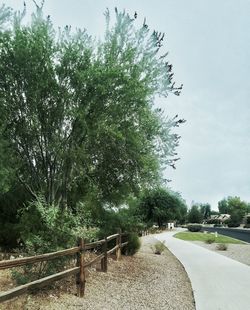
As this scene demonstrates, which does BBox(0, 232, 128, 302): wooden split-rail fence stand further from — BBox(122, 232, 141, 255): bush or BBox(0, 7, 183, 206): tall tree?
BBox(122, 232, 141, 255): bush

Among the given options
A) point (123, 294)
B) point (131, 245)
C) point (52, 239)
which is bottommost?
point (123, 294)

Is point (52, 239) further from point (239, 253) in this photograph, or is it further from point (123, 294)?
point (239, 253)

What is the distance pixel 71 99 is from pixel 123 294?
8.57 meters

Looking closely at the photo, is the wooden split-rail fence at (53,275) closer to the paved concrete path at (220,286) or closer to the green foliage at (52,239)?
the green foliage at (52,239)

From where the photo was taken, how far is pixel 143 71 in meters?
18.7

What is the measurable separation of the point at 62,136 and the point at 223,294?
29.8ft

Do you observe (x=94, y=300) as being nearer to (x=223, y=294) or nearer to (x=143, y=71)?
(x=223, y=294)

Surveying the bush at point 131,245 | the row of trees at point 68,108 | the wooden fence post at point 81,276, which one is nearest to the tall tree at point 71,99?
the row of trees at point 68,108

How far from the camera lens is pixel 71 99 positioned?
1762cm

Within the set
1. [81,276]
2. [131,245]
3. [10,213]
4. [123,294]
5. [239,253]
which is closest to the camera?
[81,276]

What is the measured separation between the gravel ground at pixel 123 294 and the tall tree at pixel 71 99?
4754mm

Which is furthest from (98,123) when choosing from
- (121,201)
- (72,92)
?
(121,201)

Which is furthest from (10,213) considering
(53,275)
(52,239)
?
(53,275)

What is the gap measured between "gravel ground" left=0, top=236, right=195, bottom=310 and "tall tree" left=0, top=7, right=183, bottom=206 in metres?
4.75
